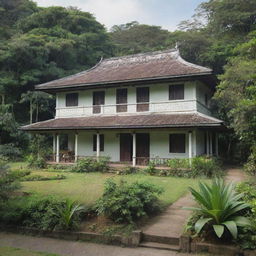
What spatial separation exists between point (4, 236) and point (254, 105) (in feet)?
27.1

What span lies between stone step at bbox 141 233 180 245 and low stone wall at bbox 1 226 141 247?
0.63 feet

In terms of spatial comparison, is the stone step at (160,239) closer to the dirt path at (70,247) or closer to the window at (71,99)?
the dirt path at (70,247)

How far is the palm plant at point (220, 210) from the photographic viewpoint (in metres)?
4.93

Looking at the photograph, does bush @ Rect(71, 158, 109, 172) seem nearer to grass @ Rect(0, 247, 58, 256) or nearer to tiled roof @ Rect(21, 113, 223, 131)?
tiled roof @ Rect(21, 113, 223, 131)

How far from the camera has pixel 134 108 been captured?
17672 millimetres

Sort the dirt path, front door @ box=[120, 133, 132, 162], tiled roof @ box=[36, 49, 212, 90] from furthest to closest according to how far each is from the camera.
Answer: front door @ box=[120, 133, 132, 162] → tiled roof @ box=[36, 49, 212, 90] → the dirt path

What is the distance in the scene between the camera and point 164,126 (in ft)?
47.4

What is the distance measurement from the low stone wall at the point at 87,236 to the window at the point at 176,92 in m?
12.3

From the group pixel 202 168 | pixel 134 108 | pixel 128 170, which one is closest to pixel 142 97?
pixel 134 108

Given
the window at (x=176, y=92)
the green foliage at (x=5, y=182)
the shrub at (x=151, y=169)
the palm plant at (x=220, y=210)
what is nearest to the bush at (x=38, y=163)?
the shrub at (x=151, y=169)

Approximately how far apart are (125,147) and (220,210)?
13.3 metres

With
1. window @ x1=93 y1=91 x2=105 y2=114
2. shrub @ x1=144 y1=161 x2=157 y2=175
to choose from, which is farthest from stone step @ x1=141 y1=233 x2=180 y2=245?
window @ x1=93 y1=91 x2=105 y2=114

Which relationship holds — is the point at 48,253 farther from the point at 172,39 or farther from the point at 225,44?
the point at 172,39

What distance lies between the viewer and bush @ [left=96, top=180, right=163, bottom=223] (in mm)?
6176
